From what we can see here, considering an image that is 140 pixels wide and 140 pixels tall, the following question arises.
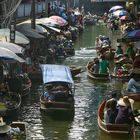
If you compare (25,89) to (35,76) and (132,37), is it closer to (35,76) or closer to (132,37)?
(35,76)

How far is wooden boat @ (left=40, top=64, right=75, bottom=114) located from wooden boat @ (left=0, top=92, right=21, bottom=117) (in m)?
1.12

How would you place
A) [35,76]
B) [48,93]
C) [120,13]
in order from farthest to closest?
[120,13], [35,76], [48,93]

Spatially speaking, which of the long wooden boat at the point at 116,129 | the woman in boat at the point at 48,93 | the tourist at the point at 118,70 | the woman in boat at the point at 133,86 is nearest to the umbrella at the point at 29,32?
the tourist at the point at 118,70

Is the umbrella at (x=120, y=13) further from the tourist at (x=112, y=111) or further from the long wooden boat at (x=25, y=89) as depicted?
the tourist at (x=112, y=111)

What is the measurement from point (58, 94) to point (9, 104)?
2.14 m

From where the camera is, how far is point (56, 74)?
2519cm

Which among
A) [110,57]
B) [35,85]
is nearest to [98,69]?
[35,85]

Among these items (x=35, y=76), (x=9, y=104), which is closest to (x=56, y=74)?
(x=9, y=104)

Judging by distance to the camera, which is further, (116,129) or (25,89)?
(25,89)

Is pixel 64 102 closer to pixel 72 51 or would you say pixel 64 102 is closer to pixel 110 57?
pixel 110 57

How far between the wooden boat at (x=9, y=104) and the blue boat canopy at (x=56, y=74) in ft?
5.19

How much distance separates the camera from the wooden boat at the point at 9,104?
21.4 m

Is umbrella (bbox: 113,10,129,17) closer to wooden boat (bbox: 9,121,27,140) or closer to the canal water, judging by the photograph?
the canal water

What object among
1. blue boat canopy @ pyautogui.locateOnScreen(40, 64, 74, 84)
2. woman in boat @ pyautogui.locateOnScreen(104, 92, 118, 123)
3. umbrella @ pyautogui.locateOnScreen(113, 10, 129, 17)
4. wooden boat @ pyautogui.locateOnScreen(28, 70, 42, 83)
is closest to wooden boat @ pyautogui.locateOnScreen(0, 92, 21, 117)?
blue boat canopy @ pyautogui.locateOnScreen(40, 64, 74, 84)
